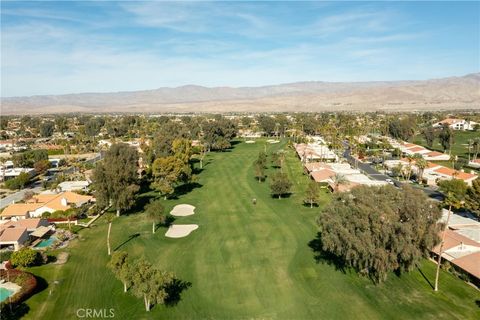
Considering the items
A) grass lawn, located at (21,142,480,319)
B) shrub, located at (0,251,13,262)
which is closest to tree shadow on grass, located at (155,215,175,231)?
grass lawn, located at (21,142,480,319)

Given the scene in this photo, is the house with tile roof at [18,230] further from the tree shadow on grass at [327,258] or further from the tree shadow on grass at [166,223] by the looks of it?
the tree shadow on grass at [327,258]

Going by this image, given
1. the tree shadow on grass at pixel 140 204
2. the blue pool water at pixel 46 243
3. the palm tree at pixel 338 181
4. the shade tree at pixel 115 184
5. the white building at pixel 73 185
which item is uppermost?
the shade tree at pixel 115 184

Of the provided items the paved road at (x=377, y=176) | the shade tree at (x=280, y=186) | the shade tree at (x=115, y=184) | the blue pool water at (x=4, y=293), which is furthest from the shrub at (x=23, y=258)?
the paved road at (x=377, y=176)

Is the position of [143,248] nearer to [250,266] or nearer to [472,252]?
[250,266]

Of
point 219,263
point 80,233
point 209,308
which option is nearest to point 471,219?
point 219,263

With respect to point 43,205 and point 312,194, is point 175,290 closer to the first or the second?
point 312,194

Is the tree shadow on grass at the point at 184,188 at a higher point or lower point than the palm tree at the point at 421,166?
lower

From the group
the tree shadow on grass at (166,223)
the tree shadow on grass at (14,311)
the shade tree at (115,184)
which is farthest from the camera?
the shade tree at (115,184)
